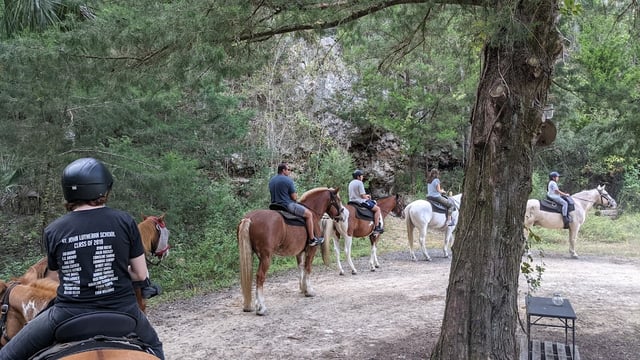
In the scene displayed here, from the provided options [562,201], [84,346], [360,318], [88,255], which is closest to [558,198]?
[562,201]

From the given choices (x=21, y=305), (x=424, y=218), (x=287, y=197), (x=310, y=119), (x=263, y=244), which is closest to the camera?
(x=21, y=305)

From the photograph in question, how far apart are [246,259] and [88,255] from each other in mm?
4377

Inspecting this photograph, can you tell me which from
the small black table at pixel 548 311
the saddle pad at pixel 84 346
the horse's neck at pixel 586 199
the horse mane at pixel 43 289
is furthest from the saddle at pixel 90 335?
the horse's neck at pixel 586 199

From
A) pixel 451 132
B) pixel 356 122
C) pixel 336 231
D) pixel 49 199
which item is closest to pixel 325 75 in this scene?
pixel 356 122

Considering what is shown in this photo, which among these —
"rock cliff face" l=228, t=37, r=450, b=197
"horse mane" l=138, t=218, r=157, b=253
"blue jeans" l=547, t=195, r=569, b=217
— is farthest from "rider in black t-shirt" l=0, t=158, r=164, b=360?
"blue jeans" l=547, t=195, r=569, b=217

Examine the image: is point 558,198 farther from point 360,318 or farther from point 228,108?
point 228,108

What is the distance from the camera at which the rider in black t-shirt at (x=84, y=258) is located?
242cm

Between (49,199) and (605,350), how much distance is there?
32.2 ft

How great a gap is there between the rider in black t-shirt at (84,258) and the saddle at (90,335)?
1.7 inches

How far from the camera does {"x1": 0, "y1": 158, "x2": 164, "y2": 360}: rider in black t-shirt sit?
7.93ft

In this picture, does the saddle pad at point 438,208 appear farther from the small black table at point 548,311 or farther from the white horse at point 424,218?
the small black table at point 548,311

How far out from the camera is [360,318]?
6527 mm

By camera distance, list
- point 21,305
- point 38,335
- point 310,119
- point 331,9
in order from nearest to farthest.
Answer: point 38,335, point 21,305, point 331,9, point 310,119

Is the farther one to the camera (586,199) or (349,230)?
(586,199)
